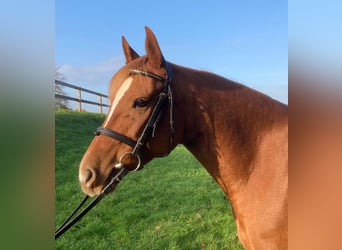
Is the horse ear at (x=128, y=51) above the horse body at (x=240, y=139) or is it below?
above

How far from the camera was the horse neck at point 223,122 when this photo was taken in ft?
4.90

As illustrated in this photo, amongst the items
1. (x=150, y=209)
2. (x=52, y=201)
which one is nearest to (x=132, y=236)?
(x=150, y=209)

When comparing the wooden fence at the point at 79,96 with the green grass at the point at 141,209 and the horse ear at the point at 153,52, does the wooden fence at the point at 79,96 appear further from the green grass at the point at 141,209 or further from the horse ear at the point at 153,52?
the horse ear at the point at 153,52

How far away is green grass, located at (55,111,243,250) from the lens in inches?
104

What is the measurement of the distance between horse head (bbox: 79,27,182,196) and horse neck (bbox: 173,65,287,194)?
80 mm

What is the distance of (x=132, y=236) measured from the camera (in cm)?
302

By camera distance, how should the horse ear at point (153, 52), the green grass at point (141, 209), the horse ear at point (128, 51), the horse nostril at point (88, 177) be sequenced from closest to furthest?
the horse nostril at point (88, 177), the horse ear at point (153, 52), the horse ear at point (128, 51), the green grass at point (141, 209)

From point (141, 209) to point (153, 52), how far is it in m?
2.34

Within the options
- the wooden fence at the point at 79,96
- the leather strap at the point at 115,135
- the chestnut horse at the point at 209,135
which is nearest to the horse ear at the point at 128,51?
the chestnut horse at the point at 209,135

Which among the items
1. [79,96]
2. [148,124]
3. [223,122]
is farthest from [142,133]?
[79,96]

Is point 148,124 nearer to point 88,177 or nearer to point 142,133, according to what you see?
point 142,133

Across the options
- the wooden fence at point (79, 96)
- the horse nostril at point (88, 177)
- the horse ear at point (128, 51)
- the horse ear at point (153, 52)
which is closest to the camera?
the horse nostril at point (88, 177)

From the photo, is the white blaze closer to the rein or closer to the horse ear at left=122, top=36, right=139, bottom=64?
the rein

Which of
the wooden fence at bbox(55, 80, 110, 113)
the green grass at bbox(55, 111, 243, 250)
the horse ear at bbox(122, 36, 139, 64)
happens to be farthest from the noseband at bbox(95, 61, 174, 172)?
the green grass at bbox(55, 111, 243, 250)
